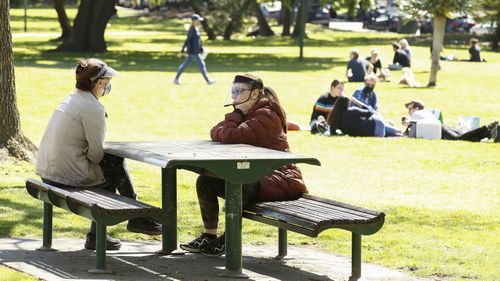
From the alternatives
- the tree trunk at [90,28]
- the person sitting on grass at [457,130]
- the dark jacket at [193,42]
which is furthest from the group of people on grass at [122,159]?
the tree trunk at [90,28]

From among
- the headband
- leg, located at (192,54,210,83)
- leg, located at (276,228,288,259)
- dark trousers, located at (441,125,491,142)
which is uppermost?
the headband

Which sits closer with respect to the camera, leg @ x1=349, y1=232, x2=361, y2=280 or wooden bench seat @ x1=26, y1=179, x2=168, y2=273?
wooden bench seat @ x1=26, y1=179, x2=168, y2=273

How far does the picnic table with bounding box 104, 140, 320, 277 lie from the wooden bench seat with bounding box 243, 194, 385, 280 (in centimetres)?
29

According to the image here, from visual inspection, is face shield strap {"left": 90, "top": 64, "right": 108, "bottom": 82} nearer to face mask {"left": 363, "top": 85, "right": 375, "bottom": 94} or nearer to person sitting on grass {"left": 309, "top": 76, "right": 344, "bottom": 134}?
person sitting on grass {"left": 309, "top": 76, "right": 344, "bottom": 134}

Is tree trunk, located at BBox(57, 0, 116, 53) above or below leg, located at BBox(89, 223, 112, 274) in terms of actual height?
below

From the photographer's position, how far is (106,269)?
313 inches

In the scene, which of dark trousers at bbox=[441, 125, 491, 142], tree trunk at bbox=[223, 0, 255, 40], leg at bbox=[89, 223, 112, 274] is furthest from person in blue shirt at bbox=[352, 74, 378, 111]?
tree trunk at bbox=[223, 0, 255, 40]

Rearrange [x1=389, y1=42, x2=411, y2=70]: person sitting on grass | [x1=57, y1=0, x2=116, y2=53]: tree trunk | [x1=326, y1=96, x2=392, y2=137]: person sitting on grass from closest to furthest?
1. [x1=326, y1=96, x2=392, y2=137]: person sitting on grass
2. [x1=389, y1=42, x2=411, y2=70]: person sitting on grass
3. [x1=57, y1=0, x2=116, y2=53]: tree trunk

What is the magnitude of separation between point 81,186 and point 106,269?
92 centimetres

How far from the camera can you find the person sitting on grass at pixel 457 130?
19391 millimetres

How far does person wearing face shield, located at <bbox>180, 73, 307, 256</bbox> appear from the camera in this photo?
8.52 meters

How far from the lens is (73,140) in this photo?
8.52 metres

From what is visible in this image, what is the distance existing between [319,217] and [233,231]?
23.8 inches

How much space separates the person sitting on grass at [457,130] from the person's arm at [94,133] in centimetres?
1181
